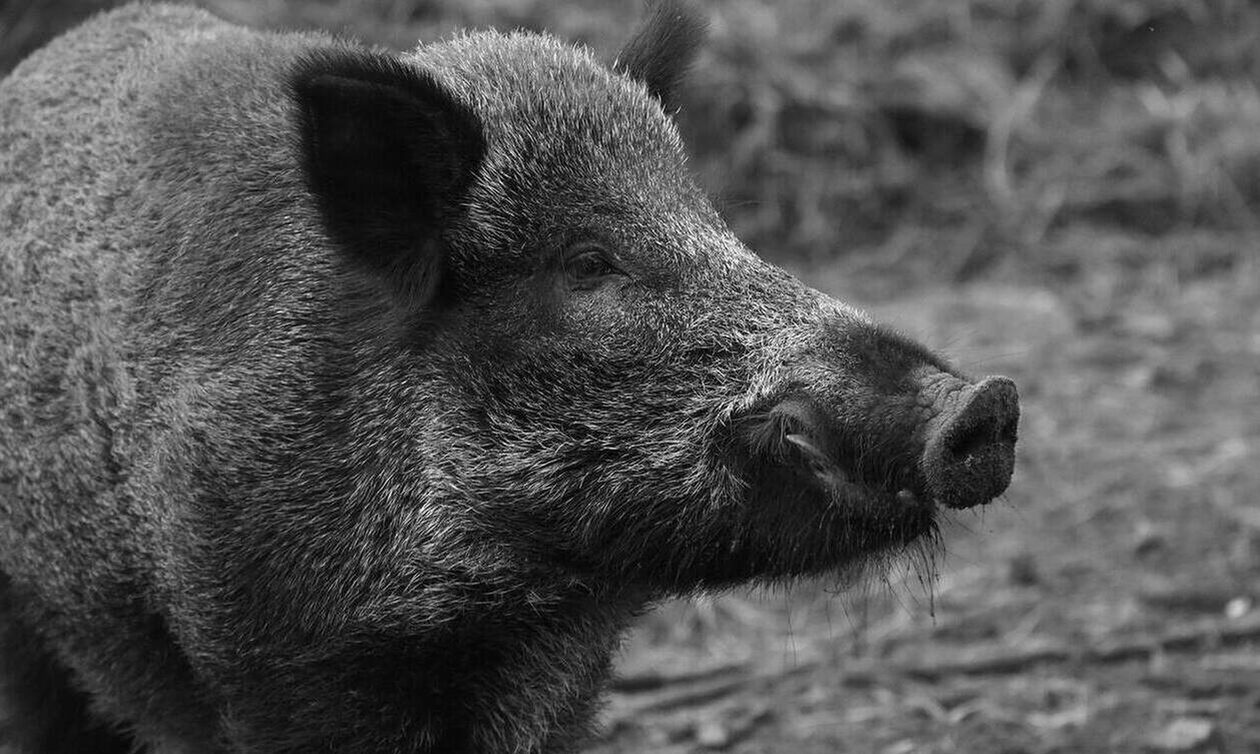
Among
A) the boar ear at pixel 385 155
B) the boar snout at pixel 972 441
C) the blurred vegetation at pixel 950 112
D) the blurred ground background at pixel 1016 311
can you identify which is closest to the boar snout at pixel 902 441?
the boar snout at pixel 972 441

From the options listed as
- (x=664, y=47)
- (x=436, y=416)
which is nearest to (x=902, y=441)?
(x=436, y=416)

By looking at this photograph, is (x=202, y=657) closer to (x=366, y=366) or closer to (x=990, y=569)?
(x=366, y=366)

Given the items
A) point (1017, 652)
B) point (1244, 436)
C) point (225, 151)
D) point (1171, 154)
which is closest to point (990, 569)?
point (1017, 652)

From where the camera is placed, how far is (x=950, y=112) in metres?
10.5

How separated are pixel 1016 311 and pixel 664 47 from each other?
460 cm

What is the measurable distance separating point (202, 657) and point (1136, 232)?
702cm

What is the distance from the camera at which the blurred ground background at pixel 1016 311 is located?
571 centimetres

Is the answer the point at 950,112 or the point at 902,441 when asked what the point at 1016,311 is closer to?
the point at 950,112

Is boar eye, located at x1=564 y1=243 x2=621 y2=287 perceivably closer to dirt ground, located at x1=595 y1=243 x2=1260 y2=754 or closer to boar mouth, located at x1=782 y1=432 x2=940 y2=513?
boar mouth, located at x1=782 y1=432 x2=940 y2=513

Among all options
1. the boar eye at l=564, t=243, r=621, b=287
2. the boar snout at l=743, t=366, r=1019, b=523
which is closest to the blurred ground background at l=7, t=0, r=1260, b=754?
the boar snout at l=743, t=366, r=1019, b=523

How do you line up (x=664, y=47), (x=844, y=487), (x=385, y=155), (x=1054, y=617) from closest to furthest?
(x=844, y=487) → (x=385, y=155) → (x=664, y=47) → (x=1054, y=617)

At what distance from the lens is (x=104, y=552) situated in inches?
178

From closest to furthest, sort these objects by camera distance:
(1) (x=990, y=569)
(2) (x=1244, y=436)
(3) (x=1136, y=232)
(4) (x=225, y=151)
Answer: (4) (x=225, y=151), (1) (x=990, y=569), (2) (x=1244, y=436), (3) (x=1136, y=232)

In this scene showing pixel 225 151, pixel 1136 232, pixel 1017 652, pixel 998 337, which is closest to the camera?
pixel 225 151
